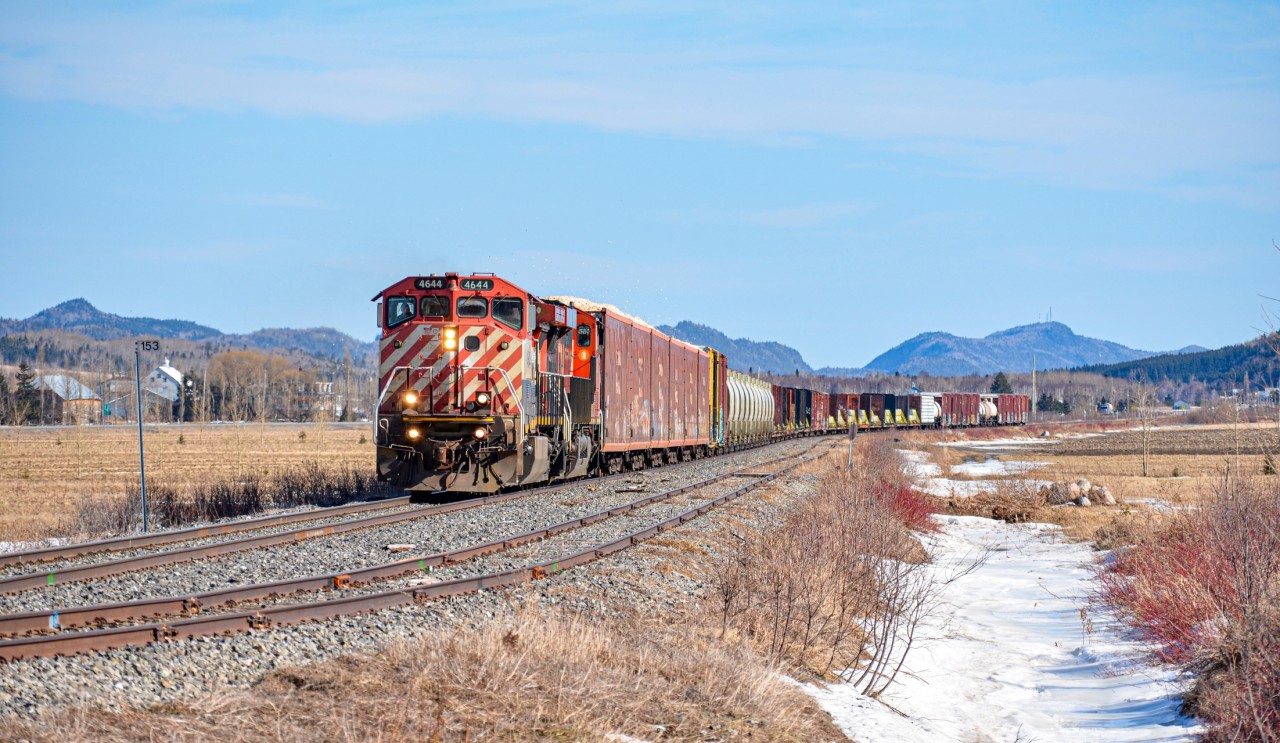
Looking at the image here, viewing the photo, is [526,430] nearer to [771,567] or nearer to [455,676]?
[771,567]

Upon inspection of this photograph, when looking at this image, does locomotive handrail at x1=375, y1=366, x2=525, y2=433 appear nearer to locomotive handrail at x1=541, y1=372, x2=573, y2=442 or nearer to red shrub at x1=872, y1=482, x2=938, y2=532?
locomotive handrail at x1=541, y1=372, x2=573, y2=442

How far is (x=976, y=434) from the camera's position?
9238 cm

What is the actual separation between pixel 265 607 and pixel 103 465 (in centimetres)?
4093

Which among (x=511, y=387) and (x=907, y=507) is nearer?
(x=511, y=387)

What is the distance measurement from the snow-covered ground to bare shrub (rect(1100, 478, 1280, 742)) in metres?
0.34

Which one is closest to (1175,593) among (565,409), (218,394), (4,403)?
(565,409)

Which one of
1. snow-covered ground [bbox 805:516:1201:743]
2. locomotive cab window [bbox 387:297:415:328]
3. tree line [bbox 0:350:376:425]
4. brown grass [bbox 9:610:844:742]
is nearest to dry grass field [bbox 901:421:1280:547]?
snow-covered ground [bbox 805:516:1201:743]

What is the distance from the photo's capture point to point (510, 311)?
18.8 m

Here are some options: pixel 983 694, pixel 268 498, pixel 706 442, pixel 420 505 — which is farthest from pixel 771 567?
pixel 706 442

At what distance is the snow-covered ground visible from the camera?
8523 millimetres

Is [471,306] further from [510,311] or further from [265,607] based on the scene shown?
[265,607]

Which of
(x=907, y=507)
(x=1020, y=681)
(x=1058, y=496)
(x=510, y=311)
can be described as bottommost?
(x=1020, y=681)

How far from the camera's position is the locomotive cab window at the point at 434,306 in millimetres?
18734

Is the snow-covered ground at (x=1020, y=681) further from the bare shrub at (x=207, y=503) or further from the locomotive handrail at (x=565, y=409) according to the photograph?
the bare shrub at (x=207, y=503)
